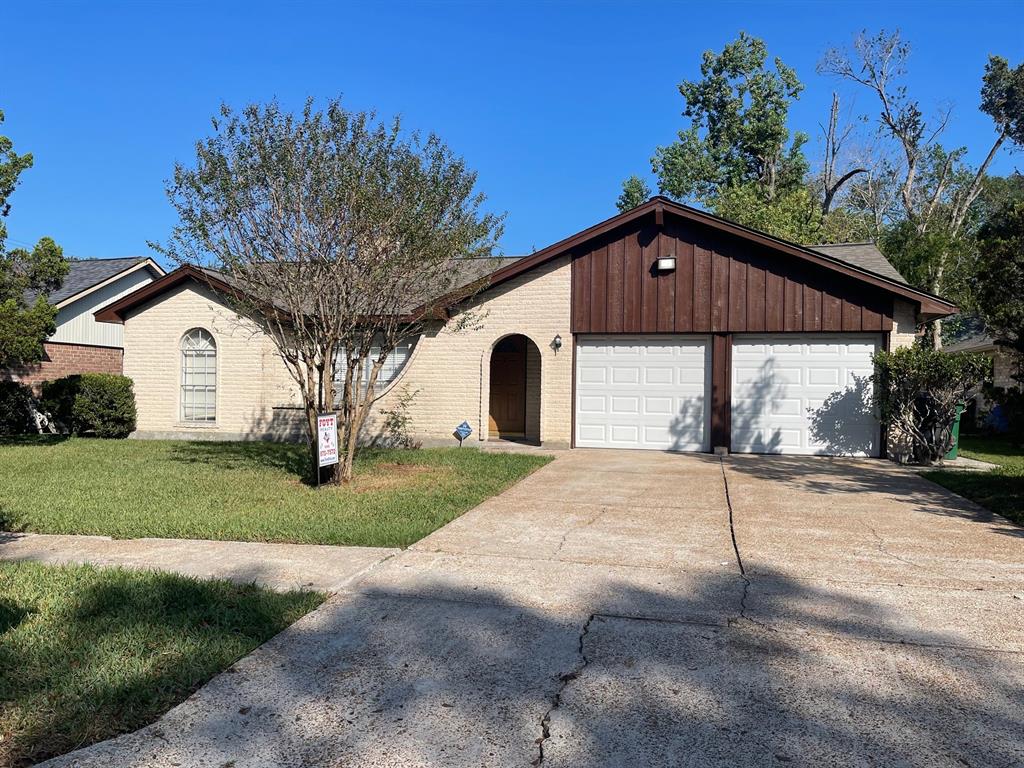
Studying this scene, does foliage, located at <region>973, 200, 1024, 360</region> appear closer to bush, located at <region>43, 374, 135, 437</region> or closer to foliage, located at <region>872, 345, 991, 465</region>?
foliage, located at <region>872, 345, 991, 465</region>

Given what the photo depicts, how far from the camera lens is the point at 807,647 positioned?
3900mm

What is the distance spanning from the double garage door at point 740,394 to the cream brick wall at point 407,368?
2.43ft

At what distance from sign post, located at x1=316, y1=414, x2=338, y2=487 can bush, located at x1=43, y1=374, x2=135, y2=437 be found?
958 centimetres

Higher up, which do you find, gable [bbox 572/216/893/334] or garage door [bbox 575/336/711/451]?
gable [bbox 572/216/893/334]

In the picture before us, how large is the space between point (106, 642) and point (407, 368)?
34.4 feet

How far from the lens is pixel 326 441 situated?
8.90m

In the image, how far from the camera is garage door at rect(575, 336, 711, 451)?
45.8ft

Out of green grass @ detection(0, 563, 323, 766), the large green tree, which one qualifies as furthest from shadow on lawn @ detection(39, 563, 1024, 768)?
the large green tree

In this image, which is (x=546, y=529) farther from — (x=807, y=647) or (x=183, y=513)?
(x=183, y=513)

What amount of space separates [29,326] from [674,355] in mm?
11821

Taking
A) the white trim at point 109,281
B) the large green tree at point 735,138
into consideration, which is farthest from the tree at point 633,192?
the white trim at point 109,281

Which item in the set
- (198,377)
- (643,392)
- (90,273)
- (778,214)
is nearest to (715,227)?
(643,392)

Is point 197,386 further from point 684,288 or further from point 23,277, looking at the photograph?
point 684,288

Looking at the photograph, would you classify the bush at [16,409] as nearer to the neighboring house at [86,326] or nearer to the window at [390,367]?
the neighboring house at [86,326]
